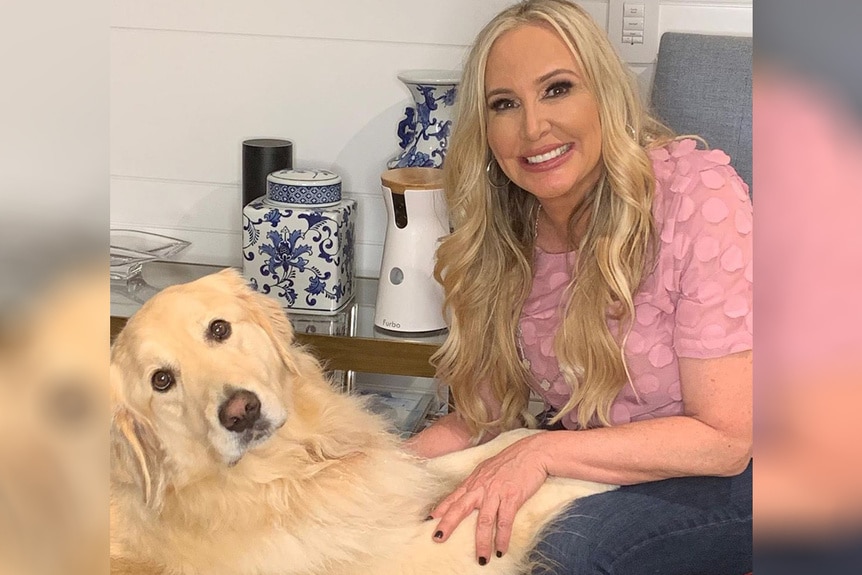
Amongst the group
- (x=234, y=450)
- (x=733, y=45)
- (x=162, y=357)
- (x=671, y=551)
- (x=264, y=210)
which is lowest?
(x=671, y=551)

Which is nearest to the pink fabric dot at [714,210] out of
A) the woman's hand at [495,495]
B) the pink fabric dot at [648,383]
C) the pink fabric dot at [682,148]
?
the pink fabric dot at [682,148]

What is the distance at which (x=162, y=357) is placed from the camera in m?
0.92

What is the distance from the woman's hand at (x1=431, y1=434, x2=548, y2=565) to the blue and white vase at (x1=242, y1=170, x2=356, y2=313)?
513 mm

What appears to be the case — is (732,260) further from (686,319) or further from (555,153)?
(555,153)

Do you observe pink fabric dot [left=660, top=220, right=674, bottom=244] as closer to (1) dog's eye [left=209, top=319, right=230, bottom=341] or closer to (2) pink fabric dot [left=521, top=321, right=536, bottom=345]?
(2) pink fabric dot [left=521, top=321, right=536, bottom=345]

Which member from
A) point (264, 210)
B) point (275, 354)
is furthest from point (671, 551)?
point (264, 210)

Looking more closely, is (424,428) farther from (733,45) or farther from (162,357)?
(733,45)

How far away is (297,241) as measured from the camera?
1469mm

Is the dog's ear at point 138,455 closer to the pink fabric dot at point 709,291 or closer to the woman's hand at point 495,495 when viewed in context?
the woman's hand at point 495,495

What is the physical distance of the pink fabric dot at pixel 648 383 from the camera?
1.14 metres

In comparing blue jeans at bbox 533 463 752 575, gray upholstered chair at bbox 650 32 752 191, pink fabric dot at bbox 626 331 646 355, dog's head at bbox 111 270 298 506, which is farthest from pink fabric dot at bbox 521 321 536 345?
gray upholstered chair at bbox 650 32 752 191

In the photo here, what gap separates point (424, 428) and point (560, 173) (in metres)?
0.41

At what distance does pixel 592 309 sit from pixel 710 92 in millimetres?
568
